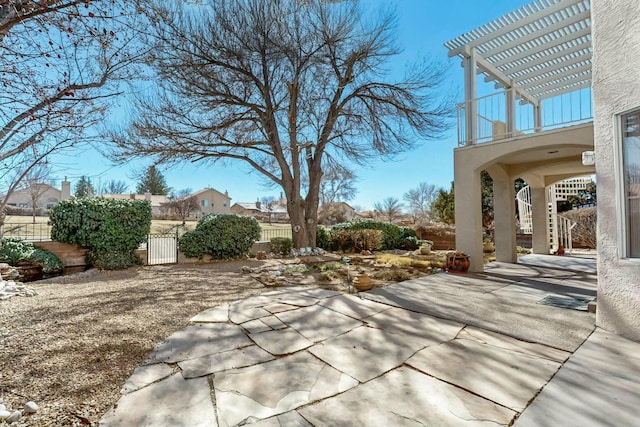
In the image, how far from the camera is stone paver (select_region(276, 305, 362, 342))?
3385mm

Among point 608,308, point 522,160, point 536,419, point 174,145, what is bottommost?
point 536,419

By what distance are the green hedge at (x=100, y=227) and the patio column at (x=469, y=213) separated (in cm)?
843

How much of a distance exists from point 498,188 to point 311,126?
6.58 meters

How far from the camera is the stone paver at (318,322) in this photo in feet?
11.1

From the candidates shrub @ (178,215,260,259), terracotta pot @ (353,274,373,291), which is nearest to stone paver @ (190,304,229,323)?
terracotta pot @ (353,274,373,291)

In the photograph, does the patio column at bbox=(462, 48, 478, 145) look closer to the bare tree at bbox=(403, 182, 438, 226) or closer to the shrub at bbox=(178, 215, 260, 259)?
the shrub at bbox=(178, 215, 260, 259)

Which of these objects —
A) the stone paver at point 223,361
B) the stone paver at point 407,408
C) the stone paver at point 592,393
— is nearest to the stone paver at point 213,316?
the stone paver at point 223,361

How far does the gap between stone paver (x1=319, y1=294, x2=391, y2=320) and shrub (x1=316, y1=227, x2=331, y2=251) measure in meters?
7.30

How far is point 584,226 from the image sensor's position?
457 inches

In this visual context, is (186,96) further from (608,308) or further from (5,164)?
(608,308)

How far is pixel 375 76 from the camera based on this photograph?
1005cm

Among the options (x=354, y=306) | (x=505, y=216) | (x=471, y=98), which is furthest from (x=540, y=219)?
(x=354, y=306)

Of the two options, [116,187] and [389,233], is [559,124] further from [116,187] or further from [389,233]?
[116,187]

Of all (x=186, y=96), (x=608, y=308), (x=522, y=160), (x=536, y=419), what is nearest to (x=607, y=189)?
(x=608, y=308)
